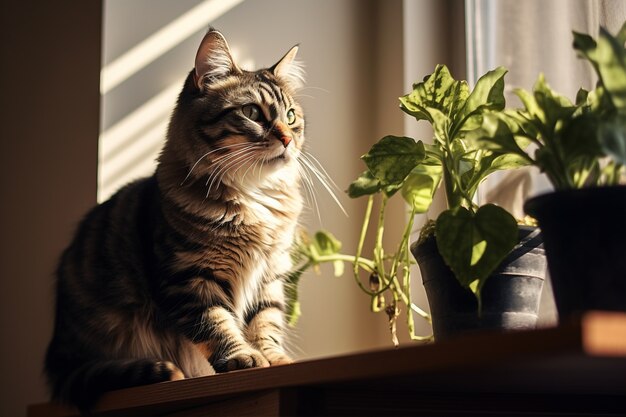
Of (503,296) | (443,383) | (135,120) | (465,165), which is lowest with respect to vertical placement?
(443,383)

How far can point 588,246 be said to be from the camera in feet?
2.83

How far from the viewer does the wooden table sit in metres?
0.68

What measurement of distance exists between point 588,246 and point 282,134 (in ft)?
2.26

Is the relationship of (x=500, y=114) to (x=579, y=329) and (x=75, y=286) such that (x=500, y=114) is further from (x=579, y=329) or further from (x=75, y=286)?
(x=75, y=286)

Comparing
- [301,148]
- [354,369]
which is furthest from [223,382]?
[301,148]

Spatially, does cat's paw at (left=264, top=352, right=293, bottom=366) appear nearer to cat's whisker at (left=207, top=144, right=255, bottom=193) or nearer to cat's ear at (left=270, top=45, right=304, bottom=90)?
cat's whisker at (left=207, top=144, right=255, bottom=193)

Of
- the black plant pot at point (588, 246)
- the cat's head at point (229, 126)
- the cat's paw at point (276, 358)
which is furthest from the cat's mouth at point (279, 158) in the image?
the black plant pot at point (588, 246)

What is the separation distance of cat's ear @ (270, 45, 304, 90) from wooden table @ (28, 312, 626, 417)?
0.71 m

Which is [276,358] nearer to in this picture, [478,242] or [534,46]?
[478,242]

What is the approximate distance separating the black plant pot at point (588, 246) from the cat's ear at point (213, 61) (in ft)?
2.56

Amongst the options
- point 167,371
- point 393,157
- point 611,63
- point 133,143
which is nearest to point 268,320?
point 167,371

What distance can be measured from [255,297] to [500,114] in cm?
64

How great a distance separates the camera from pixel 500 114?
100 centimetres

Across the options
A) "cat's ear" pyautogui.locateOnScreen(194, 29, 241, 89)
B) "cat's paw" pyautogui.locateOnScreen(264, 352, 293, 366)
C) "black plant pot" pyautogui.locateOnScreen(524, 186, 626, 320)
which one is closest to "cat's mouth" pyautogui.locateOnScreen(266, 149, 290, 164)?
"cat's ear" pyautogui.locateOnScreen(194, 29, 241, 89)
